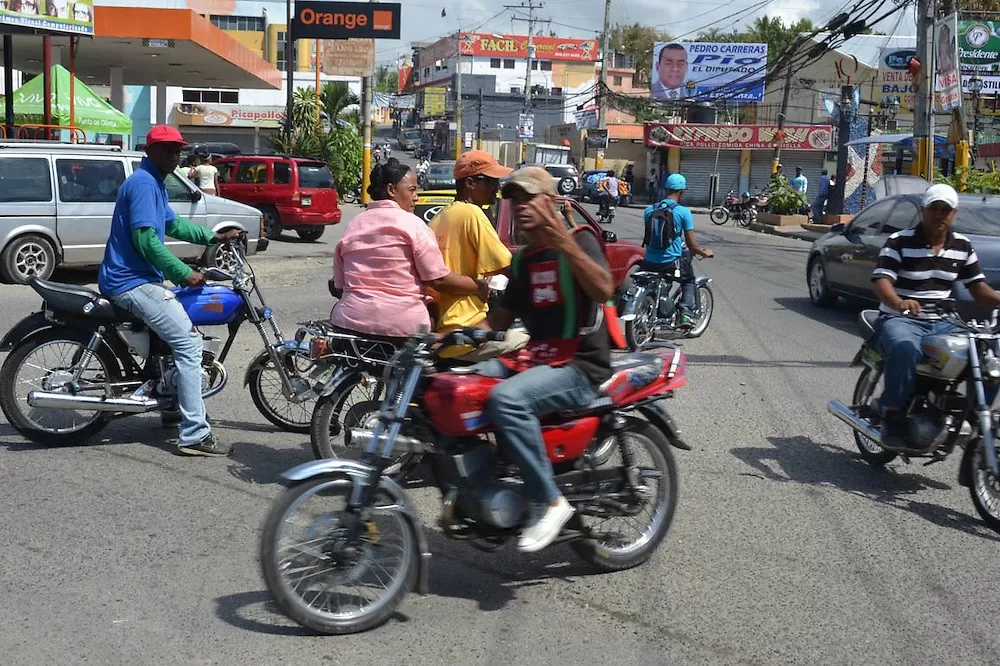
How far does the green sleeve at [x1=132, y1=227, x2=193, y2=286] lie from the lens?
6297mm

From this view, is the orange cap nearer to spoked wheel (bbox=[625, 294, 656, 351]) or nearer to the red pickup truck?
the red pickup truck

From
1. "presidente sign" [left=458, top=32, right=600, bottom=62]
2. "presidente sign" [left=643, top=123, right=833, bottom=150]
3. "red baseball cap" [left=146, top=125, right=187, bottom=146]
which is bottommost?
"red baseball cap" [left=146, top=125, right=187, bottom=146]

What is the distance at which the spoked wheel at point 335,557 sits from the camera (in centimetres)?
410

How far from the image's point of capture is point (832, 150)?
50.6 m

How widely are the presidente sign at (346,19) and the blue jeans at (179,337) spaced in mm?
28592

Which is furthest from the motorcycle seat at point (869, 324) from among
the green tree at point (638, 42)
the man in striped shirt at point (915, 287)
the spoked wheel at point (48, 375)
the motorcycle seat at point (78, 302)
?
the green tree at point (638, 42)

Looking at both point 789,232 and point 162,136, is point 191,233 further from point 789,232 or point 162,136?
point 789,232

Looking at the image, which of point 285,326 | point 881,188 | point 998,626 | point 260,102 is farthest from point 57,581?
point 260,102

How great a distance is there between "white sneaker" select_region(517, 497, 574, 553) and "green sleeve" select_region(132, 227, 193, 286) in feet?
9.76

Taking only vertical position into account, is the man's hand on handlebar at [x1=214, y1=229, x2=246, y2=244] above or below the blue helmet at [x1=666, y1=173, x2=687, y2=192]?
below

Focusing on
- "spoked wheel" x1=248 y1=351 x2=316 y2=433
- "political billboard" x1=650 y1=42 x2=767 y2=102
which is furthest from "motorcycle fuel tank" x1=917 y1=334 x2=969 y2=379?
"political billboard" x1=650 y1=42 x2=767 y2=102

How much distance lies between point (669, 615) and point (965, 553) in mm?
1813

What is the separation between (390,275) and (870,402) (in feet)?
10.4

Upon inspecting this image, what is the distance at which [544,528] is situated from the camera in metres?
4.40
